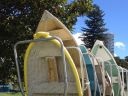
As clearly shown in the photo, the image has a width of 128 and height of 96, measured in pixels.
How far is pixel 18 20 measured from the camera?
1006 cm

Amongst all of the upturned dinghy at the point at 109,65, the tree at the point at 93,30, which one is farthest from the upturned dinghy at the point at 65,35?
the tree at the point at 93,30

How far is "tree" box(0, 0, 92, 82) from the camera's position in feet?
32.2

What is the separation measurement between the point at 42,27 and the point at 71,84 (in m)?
1.26

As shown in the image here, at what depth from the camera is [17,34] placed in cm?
977

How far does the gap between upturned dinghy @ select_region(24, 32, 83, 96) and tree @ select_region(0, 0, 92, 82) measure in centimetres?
387

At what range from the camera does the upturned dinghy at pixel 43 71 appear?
5.71 metres

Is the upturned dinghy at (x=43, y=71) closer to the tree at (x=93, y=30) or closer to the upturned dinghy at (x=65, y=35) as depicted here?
the upturned dinghy at (x=65, y=35)

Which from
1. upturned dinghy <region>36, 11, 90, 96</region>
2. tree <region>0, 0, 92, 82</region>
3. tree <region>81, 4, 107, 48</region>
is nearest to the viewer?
upturned dinghy <region>36, 11, 90, 96</region>

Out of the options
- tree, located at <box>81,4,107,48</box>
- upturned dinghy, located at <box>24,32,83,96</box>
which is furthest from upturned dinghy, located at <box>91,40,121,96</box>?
tree, located at <box>81,4,107,48</box>

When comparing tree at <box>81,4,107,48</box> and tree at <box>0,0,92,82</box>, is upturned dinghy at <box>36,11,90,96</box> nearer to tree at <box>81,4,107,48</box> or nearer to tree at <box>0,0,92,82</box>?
tree at <box>0,0,92,82</box>

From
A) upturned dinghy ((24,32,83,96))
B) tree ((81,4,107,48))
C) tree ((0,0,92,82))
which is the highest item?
tree ((81,4,107,48))

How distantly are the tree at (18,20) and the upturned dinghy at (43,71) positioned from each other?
3.87 m

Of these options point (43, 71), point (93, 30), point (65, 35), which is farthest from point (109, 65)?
point (93, 30)

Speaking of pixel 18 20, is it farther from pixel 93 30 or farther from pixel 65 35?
pixel 93 30
